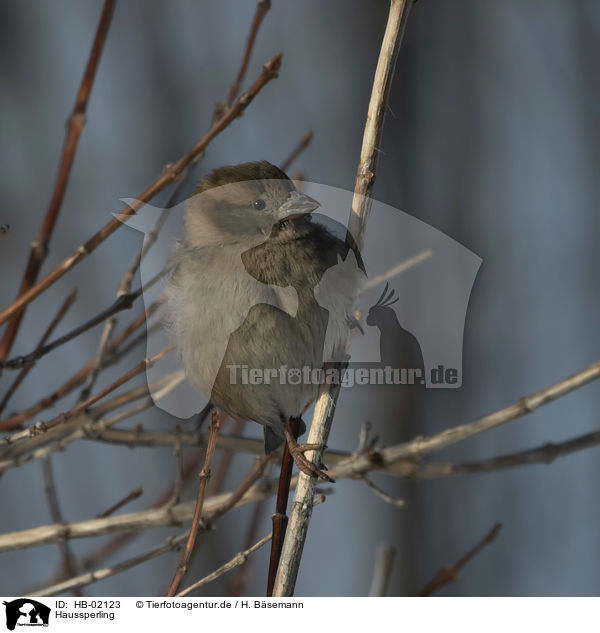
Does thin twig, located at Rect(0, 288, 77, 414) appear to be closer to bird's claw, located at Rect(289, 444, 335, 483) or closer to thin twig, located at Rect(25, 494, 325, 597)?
thin twig, located at Rect(25, 494, 325, 597)

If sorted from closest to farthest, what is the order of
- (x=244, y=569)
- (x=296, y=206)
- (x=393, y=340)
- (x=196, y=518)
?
(x=196, y=518)
(x=296, y=206)
(x=393, y=340)
(x=244, y=569)

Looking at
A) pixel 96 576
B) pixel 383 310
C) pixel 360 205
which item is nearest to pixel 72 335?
pixel 96 576

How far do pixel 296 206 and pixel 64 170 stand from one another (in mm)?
534

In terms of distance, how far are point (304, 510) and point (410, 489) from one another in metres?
3.21

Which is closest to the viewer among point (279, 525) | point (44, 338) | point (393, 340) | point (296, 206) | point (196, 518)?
point (196, 518)

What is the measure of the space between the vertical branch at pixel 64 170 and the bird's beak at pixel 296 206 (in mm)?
502

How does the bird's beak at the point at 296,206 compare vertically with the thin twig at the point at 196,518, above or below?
above

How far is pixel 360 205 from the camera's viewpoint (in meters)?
1.83

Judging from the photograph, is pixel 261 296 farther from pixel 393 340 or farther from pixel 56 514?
pixel 56 514

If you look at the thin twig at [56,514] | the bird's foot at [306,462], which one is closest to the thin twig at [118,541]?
the thin twig at [56,514]

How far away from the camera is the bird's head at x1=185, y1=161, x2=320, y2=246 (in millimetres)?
2078

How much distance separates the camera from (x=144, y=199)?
1.72m

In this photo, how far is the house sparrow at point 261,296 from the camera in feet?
6.48

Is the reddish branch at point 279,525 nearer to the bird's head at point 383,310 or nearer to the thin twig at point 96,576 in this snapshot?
the thin twig at point 96,576
